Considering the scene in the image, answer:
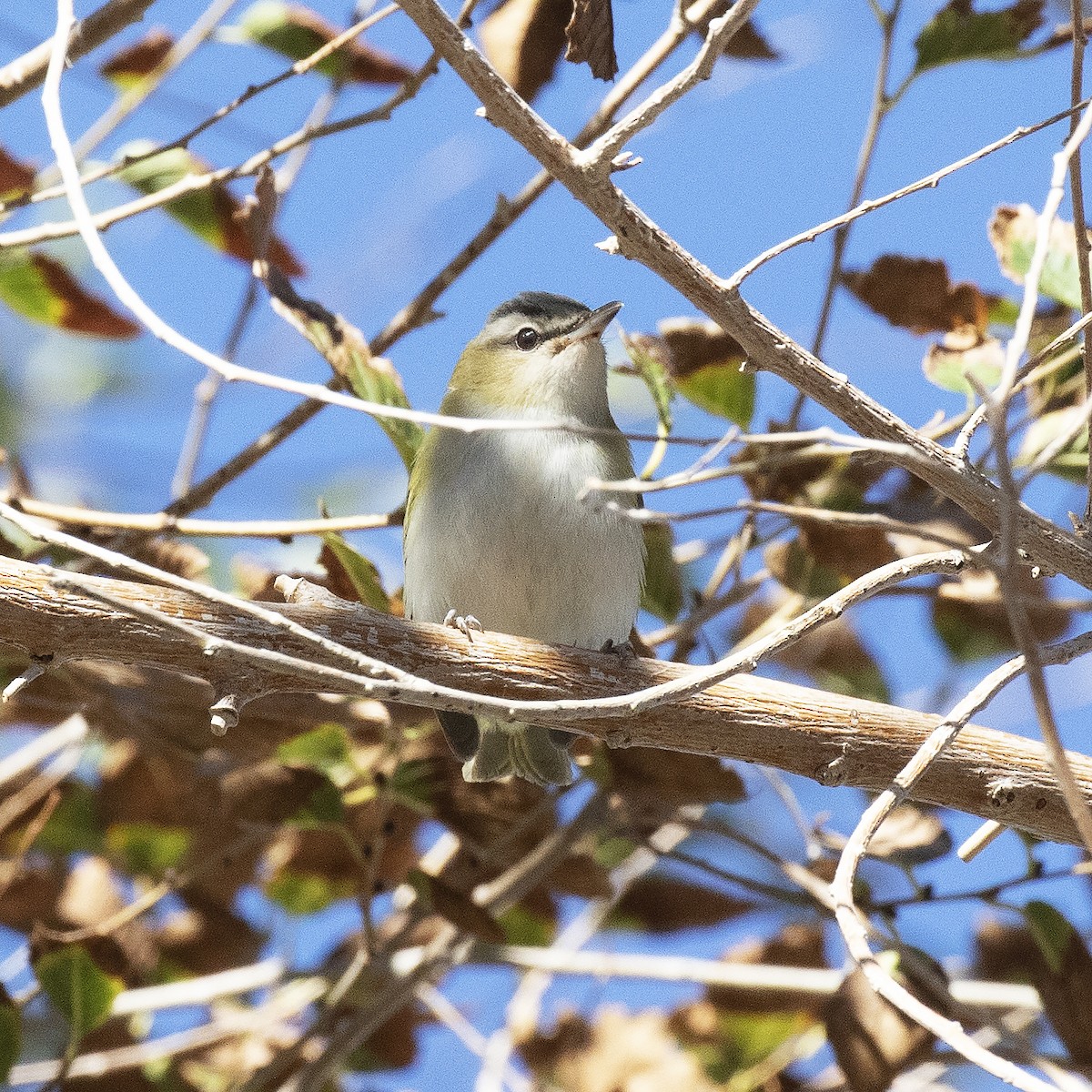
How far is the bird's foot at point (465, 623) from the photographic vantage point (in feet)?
8.78

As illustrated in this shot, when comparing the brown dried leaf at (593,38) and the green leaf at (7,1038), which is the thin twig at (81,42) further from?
the green leaf at (7,1038)

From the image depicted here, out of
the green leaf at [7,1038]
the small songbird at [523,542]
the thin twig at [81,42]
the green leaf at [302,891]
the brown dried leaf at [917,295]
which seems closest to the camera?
the thin twig at [81,42]

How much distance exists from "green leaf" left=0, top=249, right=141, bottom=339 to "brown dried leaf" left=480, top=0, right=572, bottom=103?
119cm

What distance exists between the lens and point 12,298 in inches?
134

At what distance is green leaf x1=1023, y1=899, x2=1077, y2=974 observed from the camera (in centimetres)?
307

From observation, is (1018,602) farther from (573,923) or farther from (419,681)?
(573,923)

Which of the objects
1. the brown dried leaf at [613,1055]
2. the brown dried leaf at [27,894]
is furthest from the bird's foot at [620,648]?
the brown dried leaf at [27,894]

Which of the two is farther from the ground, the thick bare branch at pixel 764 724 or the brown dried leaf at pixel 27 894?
the thick bare branch at pixel 764 724

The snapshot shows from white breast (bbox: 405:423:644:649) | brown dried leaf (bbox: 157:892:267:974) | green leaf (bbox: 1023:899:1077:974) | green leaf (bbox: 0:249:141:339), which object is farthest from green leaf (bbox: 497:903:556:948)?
green leaf (bbox: 0:249:141:339)

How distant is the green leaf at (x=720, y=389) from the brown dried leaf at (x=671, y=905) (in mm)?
1498

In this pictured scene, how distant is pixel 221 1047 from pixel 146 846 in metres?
0.59

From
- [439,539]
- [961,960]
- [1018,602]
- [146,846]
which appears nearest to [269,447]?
[439,539]

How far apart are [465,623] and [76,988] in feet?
4.05

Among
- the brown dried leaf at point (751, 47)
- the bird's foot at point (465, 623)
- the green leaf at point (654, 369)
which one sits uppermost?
the brown dried leaf at point (751, 47)
